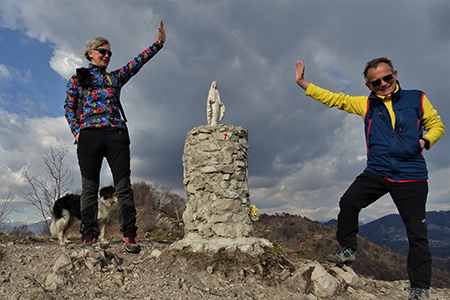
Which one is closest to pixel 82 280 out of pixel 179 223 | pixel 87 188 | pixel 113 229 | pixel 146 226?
pixel 87 188

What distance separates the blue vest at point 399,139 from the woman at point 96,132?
3069 mm

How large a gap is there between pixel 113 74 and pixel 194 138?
6.18 ft

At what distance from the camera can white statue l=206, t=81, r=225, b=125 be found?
5766 mm

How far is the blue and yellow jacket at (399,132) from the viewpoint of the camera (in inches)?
110

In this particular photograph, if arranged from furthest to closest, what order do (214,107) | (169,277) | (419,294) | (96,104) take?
(214,107) < (96,104) < (169,277) < (419,294)

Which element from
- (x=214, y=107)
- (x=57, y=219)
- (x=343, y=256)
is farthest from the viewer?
(x=214, y=107)

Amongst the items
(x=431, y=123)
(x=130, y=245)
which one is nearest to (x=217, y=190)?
(x=130, y=245)

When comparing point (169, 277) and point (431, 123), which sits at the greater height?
point (431, 123)

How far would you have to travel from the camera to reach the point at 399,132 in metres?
2.84

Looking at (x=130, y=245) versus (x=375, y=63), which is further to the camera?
(x=130, y=245)

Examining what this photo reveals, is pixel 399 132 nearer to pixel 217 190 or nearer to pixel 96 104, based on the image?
pixel 217 190

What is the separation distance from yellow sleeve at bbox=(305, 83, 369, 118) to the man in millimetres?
11

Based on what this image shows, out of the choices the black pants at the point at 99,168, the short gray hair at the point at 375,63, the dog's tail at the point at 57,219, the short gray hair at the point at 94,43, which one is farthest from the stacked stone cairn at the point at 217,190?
the short gray hair at the point at 375,63

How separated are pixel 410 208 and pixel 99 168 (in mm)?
3732
